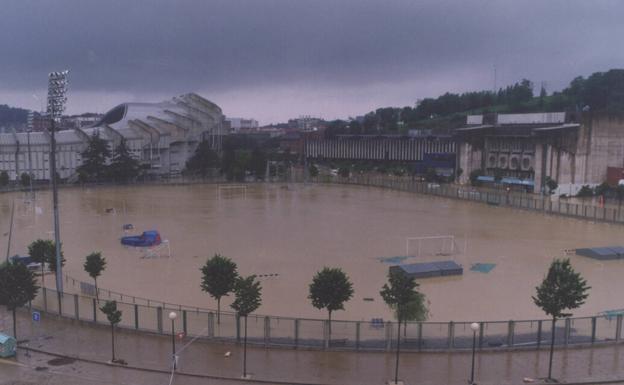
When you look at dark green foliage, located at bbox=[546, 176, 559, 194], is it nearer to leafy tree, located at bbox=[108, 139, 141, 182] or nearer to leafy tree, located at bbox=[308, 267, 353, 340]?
leafy tree, located at bbox=[308, 267, 353, 340]

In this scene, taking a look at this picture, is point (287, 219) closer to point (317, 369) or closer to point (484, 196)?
point (484, 196)

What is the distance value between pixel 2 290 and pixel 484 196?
33.4 metres

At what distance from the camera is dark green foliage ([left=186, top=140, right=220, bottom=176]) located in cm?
6072

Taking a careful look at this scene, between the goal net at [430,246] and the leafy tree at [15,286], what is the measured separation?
13222mm

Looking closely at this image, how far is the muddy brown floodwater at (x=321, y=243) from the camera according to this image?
15.5 metres

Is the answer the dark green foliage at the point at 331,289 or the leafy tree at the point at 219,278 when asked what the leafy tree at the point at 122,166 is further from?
the dark green foliage at the point at 331,289

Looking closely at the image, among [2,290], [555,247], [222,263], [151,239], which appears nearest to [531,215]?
[555,247]

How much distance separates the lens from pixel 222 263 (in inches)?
512

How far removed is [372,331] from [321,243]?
11.9 meters

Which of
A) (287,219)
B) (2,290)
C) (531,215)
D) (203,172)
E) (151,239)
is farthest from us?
(203,172)

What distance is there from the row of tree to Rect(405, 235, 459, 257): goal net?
9.54m

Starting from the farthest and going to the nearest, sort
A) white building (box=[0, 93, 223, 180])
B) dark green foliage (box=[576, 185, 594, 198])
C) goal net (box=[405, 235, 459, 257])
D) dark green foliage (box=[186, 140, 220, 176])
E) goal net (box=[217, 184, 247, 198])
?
dark green foliage (box=[186, 140, 220, 176]) → white building (box=[0, 93, 223, 180]) → goal net (box=[217, 184, 247, 198]) → dark green foliage (box=[576, 185, 594, 198]) → goal net (box=[405, 235, 459, 257])

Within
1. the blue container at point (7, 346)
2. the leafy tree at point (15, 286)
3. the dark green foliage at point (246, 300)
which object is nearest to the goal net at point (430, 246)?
the dark green foliage at point (246, 300)

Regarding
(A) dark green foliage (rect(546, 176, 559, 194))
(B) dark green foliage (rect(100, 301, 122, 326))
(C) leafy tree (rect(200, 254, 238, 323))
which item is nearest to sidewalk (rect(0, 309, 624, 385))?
(B) dark green foliage (rect(100, 301, 122, 326))
